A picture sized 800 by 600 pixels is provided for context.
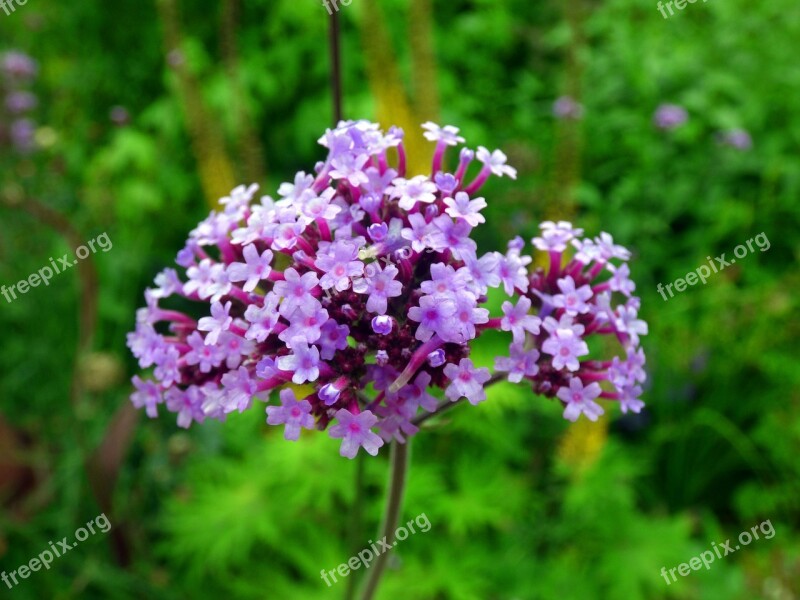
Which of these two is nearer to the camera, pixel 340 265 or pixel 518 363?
pixel 340 265

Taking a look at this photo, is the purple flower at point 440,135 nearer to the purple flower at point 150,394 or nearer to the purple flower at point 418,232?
the purple flower at point 418,232

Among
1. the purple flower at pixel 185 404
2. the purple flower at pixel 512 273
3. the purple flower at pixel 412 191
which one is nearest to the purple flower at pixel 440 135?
the purple flower at pixel 412 191

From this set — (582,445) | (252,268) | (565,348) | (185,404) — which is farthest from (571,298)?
(582,445)

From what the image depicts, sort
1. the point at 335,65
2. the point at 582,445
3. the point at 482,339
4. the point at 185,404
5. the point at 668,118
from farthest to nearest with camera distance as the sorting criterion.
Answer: the point at 668,118
the point at 482,339
the point at 582,445
the point at 335,65
the point at 185,404

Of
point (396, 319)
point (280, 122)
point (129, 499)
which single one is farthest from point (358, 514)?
point (280, 122)

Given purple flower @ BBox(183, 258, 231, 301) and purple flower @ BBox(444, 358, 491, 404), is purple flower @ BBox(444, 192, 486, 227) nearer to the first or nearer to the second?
purple flower @ BBox(444, 358, 491, 404)

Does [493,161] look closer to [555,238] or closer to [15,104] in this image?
[555,238]

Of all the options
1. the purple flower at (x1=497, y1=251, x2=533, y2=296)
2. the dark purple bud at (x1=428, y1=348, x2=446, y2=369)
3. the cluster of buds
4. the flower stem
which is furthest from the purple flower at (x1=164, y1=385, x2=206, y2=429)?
the cluster of buds
